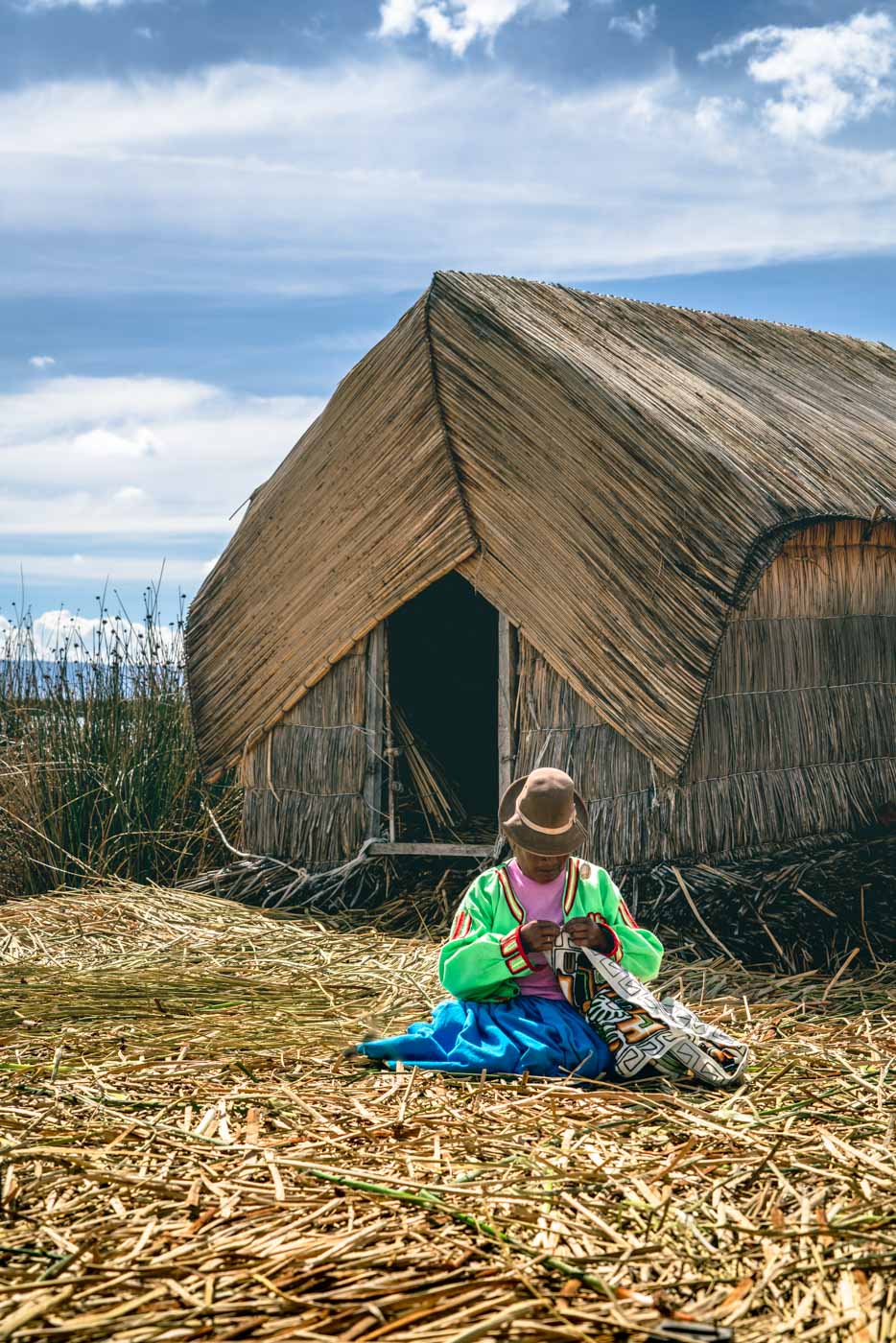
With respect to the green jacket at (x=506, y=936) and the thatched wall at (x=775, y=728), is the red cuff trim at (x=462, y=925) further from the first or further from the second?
the thatched wall at (x=775, y=728)

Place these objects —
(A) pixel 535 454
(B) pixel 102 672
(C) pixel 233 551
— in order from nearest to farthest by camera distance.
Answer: (A) pixel 535 454 < (C) pixel 233 551 < (B) pixel 102 672

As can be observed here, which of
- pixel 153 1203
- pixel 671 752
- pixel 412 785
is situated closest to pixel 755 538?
pixel 671 752

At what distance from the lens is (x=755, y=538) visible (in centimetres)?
622

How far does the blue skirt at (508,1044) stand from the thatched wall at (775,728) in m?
2.55

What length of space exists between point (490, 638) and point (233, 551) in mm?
1979

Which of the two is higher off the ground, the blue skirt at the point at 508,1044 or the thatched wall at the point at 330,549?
the thatched wall at the point at 330,549

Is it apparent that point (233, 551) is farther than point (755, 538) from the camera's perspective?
Yes

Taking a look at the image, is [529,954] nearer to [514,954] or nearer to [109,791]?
[514,954]

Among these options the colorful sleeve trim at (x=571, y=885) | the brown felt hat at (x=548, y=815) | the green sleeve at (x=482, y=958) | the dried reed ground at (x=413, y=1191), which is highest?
the brown felt hat at (x=548, y=815)

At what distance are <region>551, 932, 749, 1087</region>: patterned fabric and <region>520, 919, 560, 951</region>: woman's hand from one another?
0.15 metres

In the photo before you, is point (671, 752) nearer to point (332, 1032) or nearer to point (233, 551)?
point (332, 1032)

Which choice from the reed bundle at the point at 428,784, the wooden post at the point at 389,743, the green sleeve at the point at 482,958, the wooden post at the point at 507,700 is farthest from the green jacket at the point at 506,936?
the reed bundle at the point at 428,784

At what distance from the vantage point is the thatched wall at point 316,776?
7.20 meters

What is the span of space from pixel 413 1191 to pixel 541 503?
4.22 m
